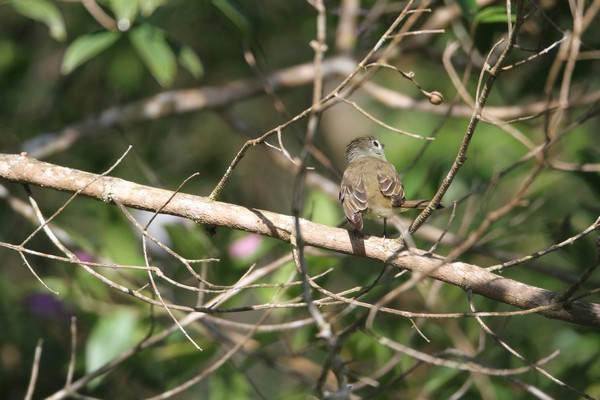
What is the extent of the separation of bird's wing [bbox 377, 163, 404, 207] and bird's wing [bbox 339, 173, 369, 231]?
8cm

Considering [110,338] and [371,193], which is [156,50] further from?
[110,338]

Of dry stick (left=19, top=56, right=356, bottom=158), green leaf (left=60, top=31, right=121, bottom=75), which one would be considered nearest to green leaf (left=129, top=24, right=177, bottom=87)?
green leaf (left=60, top=31, right=121, bottom=75)

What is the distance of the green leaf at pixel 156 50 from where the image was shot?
3.37 metres

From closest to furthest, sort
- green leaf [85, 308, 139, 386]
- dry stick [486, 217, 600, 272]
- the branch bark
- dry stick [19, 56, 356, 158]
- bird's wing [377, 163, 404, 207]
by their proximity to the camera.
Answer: dry stick [486, 217, 600, 272]
the branch bark
bird's wing [377, 163, 404, 207]
green leaf [85, 308, 139, 386]
dry stick [19, 56, 356, 158]

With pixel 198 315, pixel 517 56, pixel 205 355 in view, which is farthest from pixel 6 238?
pixel 517 56

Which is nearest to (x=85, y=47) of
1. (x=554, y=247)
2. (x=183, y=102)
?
(x=183, y=102)

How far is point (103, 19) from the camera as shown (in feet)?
12.2

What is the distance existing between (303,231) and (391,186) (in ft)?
3.14

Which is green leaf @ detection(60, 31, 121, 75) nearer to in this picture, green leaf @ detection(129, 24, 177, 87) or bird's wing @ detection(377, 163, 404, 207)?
green leaf @ detection(129, 24, 177, 87)

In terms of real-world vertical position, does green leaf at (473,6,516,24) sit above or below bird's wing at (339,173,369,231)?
above

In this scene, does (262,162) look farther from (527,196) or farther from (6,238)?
(527,196)

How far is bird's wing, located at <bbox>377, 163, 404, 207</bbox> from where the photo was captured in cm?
319

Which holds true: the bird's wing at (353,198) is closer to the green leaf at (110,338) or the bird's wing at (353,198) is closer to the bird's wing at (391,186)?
the bird's wing at (391,186)

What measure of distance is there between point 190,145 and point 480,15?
3.12 m
